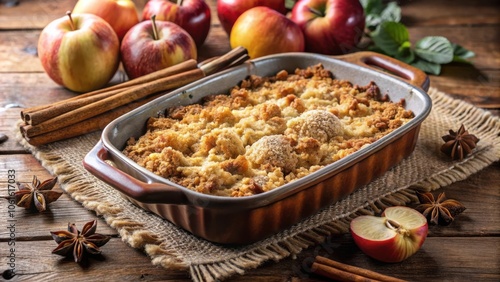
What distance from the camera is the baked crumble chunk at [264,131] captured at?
1986 mm

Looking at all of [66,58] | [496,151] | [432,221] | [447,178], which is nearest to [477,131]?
[496,151]

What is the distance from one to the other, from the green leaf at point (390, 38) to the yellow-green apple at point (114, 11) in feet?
3.71

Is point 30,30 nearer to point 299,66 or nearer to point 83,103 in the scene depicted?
point 83,103

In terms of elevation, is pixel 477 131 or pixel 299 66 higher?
pixel 299 66

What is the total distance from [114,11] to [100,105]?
70 centimetres

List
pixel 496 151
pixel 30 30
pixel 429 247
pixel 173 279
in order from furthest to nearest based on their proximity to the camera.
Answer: pixel 30 30 → pixel 496 151 → pixel 429 247 → pixel 173 279

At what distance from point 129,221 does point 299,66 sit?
1020 mm

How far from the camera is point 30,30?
3418 millimetres

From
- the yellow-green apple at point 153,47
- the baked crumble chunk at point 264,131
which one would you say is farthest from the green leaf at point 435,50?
the yellow-green apple at point 153,47

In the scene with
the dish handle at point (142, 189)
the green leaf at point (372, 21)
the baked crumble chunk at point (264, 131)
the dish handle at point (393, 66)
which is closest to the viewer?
the dish handle at point (142, 189)

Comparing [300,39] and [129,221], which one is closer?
[129,221]

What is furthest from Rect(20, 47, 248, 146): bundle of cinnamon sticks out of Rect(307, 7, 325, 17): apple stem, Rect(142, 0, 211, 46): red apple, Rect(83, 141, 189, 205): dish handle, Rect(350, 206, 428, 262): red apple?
Rect(350, 206, 428, 262): red apple

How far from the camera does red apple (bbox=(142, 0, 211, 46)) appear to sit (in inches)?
120

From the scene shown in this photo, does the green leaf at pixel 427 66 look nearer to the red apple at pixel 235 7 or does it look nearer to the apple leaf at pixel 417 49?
the apple leaf at pixel 417 49
